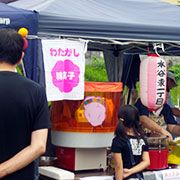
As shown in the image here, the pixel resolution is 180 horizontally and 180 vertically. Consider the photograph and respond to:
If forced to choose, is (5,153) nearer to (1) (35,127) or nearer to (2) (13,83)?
(1) (35,127)

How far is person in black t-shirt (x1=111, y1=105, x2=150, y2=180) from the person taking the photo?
359 centimetres

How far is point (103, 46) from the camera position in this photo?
20.0 feet

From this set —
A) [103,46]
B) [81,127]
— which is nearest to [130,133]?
[81,127]

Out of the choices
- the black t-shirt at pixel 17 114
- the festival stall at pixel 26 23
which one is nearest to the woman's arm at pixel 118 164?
the festival stall at pixel 26 23

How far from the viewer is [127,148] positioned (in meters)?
3.59

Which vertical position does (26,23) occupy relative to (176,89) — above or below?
above

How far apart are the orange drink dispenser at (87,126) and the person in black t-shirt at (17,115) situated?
2.37m

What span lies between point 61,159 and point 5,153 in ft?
8.97

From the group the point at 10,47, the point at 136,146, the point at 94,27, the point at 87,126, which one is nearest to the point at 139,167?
the point at 136,146

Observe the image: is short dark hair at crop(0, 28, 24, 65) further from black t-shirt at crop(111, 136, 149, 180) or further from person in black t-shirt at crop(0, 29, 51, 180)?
black t-shirt at crop(111, 136, 149, 180)

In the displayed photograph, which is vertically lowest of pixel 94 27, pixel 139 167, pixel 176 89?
pixel 176 89

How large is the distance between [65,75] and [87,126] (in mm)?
729

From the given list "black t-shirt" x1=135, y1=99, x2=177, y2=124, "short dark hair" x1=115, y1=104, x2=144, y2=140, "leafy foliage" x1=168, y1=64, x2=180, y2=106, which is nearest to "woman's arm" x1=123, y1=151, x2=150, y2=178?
"short dark hair" x1=115, y1=104, x2=144, y2=140

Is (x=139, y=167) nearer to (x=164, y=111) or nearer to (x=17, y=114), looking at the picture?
A: (x=164, y=111)
